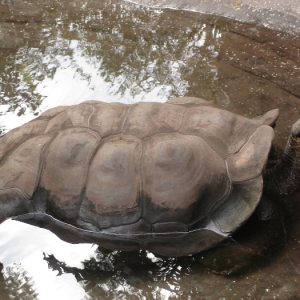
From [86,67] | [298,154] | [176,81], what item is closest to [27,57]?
[86,67]

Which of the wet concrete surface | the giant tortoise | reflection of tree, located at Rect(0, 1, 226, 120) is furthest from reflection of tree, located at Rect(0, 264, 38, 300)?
the wet concrete surface

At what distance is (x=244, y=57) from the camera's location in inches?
184

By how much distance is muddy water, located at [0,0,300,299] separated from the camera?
2.74m

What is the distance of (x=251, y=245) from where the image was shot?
286 cm

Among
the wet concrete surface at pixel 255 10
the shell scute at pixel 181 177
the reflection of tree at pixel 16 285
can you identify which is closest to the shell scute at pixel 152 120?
the shell scute at pixel 181 177

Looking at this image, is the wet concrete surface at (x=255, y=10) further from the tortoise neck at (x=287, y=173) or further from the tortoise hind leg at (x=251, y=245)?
the tortoise hind leg at (x=251, y=245)

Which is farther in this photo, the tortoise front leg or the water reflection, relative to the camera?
the water reflection

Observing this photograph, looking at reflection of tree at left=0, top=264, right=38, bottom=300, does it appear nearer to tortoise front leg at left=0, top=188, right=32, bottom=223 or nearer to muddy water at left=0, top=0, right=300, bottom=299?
muddy water at left=0, top=0, right=300, bottom=299

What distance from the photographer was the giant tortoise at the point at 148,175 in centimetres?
277

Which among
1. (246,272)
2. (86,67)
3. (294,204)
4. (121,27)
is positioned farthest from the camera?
(121,27)

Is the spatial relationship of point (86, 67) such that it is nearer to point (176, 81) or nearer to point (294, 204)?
point (176, 81)

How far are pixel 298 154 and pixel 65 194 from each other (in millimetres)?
1528

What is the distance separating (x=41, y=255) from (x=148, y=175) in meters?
0.93

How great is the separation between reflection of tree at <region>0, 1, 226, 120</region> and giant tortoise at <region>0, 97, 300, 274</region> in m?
1.27
